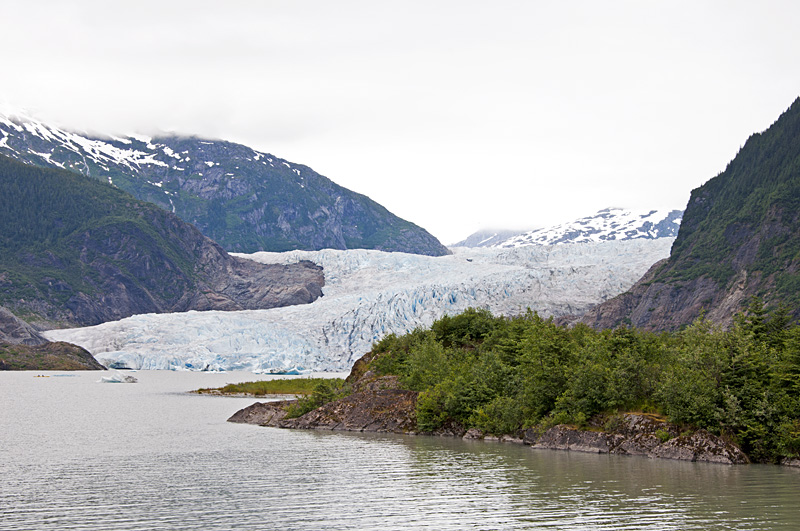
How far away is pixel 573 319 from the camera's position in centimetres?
11544

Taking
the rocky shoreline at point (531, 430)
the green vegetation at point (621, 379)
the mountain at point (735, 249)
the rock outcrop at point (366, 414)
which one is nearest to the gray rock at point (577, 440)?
the rocky shoreline at point (531, 430)

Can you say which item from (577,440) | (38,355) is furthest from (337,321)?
(577,440)

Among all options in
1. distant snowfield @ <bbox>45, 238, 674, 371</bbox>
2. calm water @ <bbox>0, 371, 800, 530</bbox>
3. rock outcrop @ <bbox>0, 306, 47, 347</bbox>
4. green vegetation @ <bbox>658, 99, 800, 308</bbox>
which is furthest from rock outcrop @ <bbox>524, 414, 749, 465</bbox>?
rock outcrop @ <bbox>0, 306, 47, 347</bbox>

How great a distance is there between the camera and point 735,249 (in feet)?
350

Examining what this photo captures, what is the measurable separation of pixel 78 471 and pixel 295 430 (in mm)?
17719

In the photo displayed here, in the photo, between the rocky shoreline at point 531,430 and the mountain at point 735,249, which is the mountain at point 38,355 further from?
the rocky shoreline at point 531,430

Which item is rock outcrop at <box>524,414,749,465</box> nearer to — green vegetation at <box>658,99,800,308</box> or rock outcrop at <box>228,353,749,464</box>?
rock outcrop at <box>228,353,749,464</box>

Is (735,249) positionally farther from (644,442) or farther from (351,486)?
(351,486)

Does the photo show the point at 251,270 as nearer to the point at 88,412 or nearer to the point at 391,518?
the point at 88,412

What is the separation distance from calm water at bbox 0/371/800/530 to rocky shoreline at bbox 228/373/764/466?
143 cm

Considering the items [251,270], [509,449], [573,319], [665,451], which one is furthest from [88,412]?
[251,270]

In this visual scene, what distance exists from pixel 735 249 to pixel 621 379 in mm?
78669

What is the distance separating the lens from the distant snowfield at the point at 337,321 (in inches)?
4368

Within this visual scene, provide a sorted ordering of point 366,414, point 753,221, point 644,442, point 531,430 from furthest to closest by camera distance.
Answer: point 753,221 → point 366,414 → point 531,430 → point 644,442
